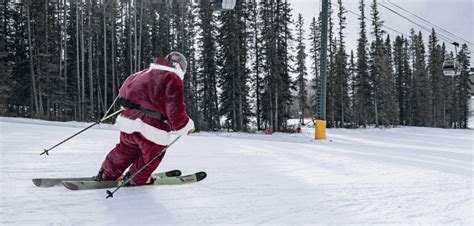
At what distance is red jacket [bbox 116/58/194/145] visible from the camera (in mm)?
3209

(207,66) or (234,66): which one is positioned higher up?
(207,66)

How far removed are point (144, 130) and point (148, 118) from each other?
0.13 metres

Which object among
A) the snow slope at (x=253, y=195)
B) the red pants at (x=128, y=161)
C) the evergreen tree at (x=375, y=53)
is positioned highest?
the evergreen tree at (x=375, y=53)

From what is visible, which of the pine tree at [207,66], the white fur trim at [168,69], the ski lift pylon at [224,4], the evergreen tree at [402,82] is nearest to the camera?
the white fur trim at [168,69]

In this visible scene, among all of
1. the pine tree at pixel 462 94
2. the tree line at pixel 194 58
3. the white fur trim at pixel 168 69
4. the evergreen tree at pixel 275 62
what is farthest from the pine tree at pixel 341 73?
the white fur trim at pixel 168 69

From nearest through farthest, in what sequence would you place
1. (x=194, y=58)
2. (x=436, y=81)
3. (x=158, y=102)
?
(x=158, y=102), (x=194, y=58), (x=436, y=81)

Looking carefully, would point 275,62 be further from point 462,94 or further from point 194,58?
point 462,94

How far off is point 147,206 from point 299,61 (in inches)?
1594

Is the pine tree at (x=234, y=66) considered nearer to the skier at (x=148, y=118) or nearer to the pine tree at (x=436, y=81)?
the skier at (x=148, y=118)

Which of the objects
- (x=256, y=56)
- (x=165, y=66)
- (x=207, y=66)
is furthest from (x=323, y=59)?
(x=207, y=66)

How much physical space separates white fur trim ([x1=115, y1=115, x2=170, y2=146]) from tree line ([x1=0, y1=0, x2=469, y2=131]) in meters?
18.1

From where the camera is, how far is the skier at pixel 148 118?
3227 mm

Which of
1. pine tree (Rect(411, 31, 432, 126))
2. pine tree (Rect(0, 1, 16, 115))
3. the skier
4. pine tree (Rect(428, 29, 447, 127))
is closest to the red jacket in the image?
the skier

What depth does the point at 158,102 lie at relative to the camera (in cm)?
330
